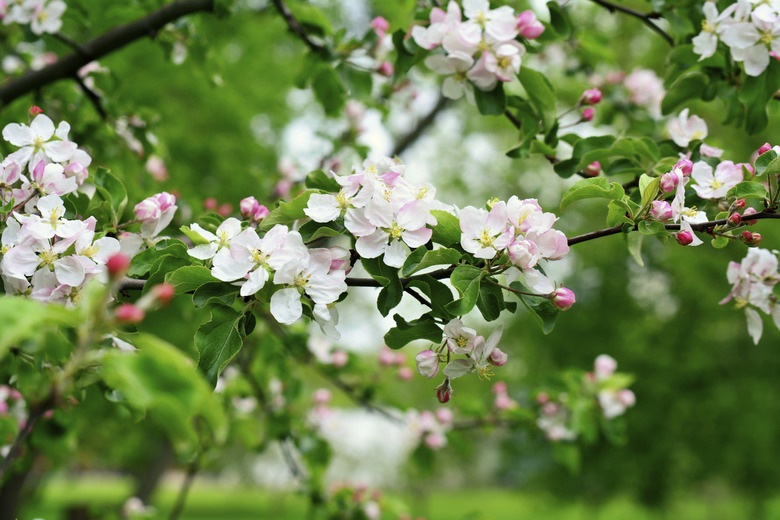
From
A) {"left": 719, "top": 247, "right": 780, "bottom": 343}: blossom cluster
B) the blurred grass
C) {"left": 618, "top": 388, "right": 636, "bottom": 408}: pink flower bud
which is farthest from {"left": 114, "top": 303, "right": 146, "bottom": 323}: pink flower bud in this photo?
the blurred grass

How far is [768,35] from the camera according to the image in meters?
1.58

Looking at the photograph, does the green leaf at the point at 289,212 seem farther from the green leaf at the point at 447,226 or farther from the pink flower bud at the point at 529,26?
the pink flower bud at the point at 529,26

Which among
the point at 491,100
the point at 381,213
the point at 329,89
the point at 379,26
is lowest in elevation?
the point at 329,89

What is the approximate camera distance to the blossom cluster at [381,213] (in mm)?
1138

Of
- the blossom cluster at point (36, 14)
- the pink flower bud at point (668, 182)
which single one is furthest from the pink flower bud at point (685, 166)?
the blossom cluster at point (36, 14)

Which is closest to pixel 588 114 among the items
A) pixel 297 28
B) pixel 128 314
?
pixel 297 28

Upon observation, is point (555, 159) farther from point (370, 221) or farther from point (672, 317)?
point (672, 317)

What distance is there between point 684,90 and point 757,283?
2.22 ft

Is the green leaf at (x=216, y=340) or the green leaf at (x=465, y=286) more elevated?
the green leaf at (x=465, y=286)

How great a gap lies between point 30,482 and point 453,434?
748cm

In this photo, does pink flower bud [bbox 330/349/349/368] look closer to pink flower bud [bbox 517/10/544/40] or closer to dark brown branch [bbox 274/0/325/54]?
dark brown branch [bbox 274/0/325/54]

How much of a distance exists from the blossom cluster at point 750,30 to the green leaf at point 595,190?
0.69 meters

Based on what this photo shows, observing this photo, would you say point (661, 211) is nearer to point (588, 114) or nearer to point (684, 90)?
point (588, 114)

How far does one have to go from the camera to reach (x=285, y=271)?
→ 1.10m
